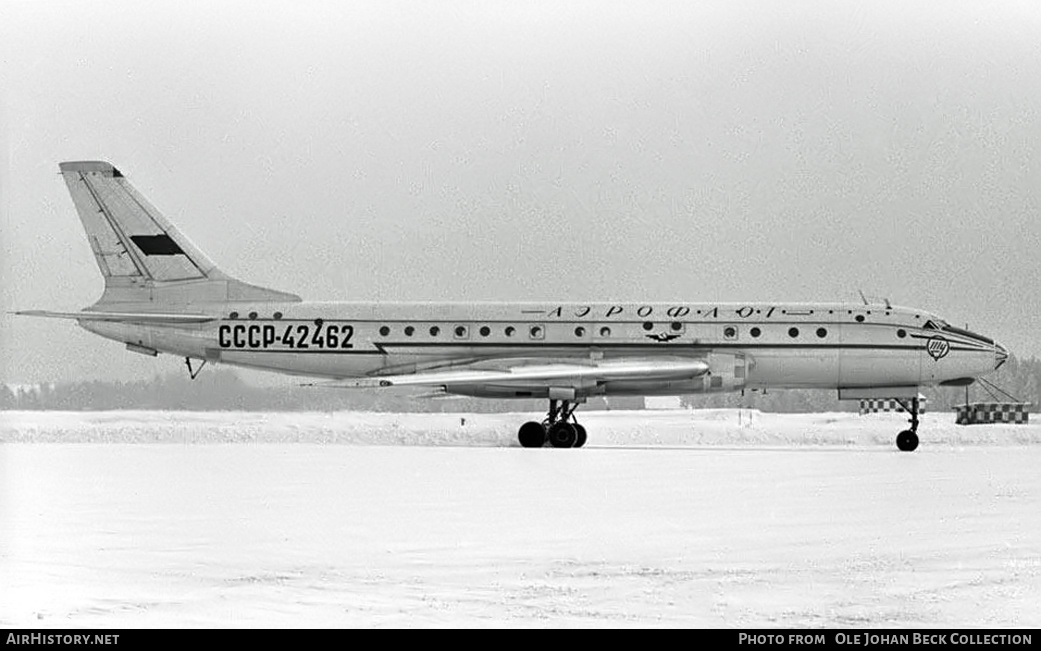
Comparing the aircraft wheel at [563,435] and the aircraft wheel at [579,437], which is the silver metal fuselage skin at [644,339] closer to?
the aircraft wheel at [579,437]

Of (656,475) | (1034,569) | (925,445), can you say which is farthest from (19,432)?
(1034,569)

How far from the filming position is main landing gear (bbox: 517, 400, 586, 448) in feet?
81.5

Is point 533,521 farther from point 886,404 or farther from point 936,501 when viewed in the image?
point 886,404

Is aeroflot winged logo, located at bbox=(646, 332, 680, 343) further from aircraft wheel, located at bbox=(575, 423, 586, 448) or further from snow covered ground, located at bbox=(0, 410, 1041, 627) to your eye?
snow covered ground, located at bbox=(0, 410, 1041, 627)

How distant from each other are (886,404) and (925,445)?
6.38 m

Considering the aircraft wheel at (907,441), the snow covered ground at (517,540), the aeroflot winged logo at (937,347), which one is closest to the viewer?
the snow covered ground at (517,540)

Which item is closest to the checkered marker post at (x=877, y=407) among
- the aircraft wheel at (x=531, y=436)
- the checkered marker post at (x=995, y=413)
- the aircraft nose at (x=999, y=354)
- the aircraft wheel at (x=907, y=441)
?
the checkered marker post at (x=995, y=413)

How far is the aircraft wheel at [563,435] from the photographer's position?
24797mm

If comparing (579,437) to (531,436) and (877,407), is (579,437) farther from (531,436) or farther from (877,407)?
(877,407)

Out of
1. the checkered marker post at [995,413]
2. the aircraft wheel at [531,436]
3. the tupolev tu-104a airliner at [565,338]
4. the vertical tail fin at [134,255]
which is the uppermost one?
the vertical tail fin at [134,255]
